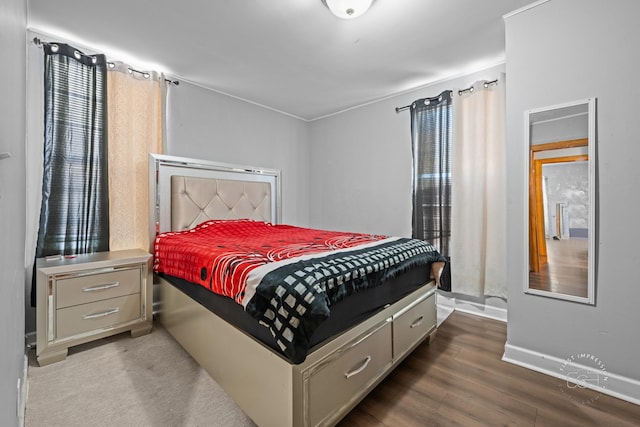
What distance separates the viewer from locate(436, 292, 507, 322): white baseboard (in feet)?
9.21

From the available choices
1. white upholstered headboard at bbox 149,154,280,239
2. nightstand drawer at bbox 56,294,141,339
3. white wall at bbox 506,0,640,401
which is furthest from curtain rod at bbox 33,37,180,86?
white wall at bbox 506,0,640,401

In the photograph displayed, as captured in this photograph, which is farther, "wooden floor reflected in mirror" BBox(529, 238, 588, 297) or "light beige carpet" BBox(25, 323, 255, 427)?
"wooden floor reflected in mirror" BBox(529, 238, 588, 297)

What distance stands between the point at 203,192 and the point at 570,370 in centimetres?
352

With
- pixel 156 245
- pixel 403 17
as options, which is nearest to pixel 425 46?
pixel 403 17

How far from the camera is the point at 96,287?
84.4 inches

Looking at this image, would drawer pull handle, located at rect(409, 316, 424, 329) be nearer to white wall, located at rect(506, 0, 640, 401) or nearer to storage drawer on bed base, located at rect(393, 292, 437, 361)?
storage drawer on bed base, located at rect(393, 292, 437, 361)

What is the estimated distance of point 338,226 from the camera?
433 cm

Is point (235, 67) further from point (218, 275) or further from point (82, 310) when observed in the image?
point (82, 310)

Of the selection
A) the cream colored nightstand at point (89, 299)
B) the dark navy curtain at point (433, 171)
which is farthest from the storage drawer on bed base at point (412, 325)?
the cream colored nightstand at point (89, 299)

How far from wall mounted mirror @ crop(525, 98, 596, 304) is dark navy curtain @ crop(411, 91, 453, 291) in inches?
44.0

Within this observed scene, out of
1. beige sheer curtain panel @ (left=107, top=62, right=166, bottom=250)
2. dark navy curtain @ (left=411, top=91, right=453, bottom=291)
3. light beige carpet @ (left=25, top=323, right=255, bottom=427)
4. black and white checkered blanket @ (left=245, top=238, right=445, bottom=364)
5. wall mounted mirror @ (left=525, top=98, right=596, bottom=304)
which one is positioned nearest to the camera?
black and white checkered blanket @ (left=245, top=238, right=445, bottom=364)

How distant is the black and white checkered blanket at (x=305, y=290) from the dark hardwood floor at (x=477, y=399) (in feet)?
2.35

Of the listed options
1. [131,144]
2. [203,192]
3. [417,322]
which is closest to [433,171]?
[417,322]
